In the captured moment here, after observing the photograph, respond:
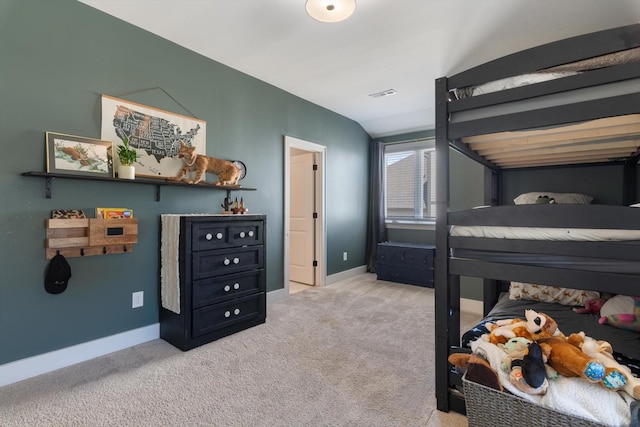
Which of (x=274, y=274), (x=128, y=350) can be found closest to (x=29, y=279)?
(x=128, y=350)

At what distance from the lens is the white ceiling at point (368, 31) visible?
2.15m

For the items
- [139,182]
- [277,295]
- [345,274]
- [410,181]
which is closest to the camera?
[139,182]

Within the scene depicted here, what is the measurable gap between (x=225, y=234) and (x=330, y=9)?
1.87 meters

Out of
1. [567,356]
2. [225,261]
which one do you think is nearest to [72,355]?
[225,261]

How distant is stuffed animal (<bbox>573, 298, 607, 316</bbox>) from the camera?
2.02 metres

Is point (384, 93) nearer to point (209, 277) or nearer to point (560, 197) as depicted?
point (560, 197)

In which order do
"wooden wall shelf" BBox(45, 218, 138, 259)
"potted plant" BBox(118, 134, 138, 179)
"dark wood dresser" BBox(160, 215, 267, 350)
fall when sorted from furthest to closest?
"dark wood dresser" BBox(160, 215, 267, 350) < "potted plant" BBox(118, 134, 138, 179) < "wooden wall shelf" BBox(45, 218, 138, 259)

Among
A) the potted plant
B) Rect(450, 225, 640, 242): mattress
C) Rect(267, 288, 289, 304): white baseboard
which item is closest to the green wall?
the potted plant

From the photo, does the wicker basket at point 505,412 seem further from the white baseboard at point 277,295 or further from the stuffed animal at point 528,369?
the white baseboard at point 277,295

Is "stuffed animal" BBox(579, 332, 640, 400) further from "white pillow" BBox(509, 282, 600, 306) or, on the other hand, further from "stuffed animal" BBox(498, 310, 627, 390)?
"white pillow" BBox(509, 282, 600, 306)

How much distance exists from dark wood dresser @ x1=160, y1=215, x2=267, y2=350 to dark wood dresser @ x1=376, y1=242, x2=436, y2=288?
233cm

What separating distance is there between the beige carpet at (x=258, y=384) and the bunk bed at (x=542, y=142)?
1.31 ft

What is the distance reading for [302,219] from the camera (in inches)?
180

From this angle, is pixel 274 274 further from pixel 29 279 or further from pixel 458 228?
pixel 458 228
